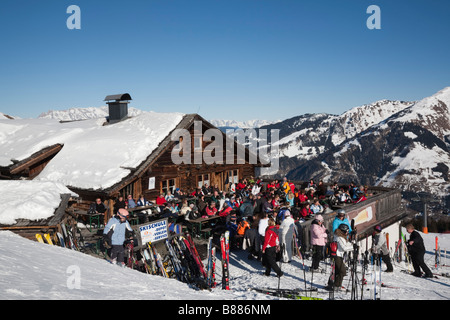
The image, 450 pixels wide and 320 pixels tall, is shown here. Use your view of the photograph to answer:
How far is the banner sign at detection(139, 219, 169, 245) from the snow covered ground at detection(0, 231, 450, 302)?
194cm

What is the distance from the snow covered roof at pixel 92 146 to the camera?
17.3 meters

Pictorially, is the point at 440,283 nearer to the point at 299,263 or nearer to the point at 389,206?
the point at 299,263

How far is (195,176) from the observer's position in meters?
21.3

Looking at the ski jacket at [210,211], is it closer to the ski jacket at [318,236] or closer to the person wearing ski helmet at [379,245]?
the ski jacket at [318,236]

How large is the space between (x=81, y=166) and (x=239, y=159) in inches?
416

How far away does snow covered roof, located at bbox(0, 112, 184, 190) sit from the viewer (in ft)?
56.8

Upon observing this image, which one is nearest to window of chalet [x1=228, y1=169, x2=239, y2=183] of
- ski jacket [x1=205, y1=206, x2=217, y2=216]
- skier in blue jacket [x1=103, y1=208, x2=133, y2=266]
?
ski jacket [x1=205, y1=206, x2=217, y2=216]

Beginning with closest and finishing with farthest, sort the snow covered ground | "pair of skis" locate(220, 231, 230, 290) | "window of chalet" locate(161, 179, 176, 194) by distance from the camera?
the snow covered ground → "pair of skis" locate(220, 231, 230, 290) → "window of chalet" locate(161, 179, 176, 194)

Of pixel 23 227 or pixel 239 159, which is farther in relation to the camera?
pixel 239 159

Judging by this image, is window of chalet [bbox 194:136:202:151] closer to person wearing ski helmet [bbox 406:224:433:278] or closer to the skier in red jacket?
the skier in red jacket

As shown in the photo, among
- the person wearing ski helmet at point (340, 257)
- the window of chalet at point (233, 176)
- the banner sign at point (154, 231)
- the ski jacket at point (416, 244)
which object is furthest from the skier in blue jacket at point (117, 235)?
the window of chalet at point (233, 176)

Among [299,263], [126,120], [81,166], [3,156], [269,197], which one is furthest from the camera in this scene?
[126,120]

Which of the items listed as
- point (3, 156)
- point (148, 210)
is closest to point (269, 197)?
point (148, 210)

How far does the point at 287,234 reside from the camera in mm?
10695
